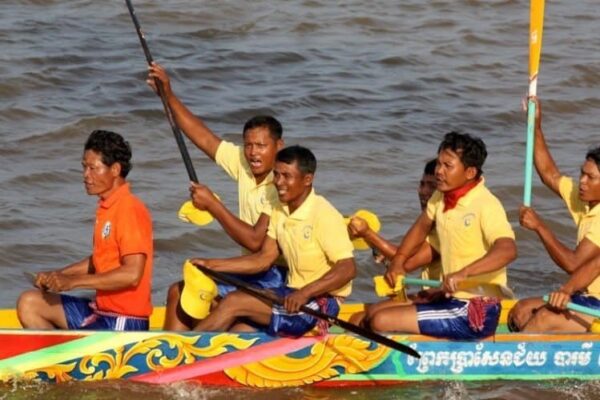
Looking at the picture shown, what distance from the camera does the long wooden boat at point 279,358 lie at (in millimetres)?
7508

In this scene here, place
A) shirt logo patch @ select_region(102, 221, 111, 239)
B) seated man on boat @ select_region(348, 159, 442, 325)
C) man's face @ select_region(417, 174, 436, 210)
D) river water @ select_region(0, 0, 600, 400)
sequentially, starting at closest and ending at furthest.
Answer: shirt logo patch @ select_region(102, 221, 111, 239)
seated man on boat @ select_region(348, 159, 442, 325)
man's face @ select_region(417, 174, 436, 210)
river water @ select_region(0, 0, 600, 400)

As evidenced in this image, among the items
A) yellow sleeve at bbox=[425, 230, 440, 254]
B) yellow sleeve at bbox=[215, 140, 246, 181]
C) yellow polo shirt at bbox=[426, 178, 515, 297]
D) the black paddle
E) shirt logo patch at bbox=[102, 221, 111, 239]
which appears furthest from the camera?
A: yellow sleeve at bbox=[215, 140, 246, 181]

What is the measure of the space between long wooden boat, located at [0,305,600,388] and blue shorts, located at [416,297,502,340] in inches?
1.9

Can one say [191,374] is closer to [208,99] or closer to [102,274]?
[102,274]

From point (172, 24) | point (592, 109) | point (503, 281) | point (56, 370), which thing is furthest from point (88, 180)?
point (172, 24)

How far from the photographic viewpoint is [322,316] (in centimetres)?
739

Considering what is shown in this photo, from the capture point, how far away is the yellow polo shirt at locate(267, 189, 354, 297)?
758cm

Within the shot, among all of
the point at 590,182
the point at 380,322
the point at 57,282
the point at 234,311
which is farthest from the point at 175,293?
the point at 590,182

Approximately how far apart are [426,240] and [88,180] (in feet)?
6.39

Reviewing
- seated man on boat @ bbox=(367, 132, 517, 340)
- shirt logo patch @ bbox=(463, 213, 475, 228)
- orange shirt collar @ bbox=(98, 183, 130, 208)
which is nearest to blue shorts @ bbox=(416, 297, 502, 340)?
seated man on boat @ bbox=(367, 132, 517, 340)

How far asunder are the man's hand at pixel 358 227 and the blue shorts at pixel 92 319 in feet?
4.09

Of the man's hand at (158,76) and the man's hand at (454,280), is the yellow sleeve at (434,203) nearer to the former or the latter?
the man's hand at (454,280)

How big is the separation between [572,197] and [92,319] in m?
2.76

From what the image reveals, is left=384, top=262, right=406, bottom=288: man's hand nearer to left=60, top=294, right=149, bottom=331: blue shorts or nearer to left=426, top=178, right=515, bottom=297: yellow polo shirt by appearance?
left=426, top=178, right=515, bottom=297: yellow polo shirt
